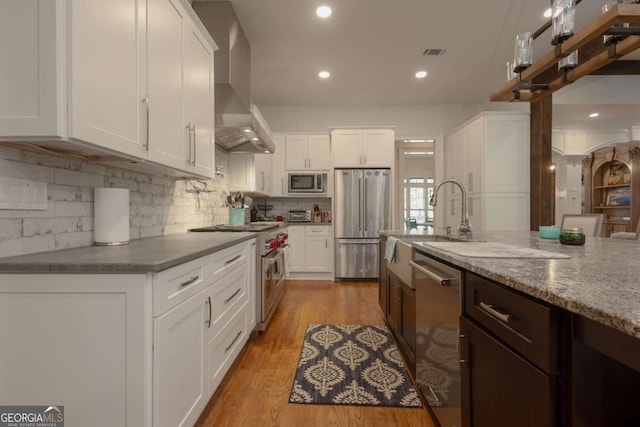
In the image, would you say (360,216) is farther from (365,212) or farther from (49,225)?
(49,225)

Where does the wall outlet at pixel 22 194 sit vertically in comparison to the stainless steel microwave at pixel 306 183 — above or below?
below

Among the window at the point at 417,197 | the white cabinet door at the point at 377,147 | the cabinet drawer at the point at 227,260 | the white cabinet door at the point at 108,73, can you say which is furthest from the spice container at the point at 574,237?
the window at the point at 417,197

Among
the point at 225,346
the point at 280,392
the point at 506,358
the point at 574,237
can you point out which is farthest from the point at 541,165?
the point at 225,346

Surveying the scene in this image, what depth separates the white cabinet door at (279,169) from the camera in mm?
5141

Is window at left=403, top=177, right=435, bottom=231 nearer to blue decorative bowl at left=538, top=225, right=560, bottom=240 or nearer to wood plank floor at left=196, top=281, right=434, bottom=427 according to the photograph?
wood plank floor at left=196, top=281, right=434, bottom=427

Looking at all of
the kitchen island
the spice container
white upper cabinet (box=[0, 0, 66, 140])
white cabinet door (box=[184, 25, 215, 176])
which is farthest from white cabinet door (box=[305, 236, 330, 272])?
white upper cabinet (box=[0, 0, 66, 140])

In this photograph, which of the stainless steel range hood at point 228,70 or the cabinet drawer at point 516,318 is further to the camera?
the stainless steel range hood at point 228,70

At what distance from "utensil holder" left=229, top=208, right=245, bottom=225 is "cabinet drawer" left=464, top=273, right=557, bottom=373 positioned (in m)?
2.86

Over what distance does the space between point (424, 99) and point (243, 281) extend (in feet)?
14.2

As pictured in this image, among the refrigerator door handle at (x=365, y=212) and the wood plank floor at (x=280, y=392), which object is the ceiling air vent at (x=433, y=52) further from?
the wood plank floor at (x=280, y=392)

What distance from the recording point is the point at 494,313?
975 millimetres

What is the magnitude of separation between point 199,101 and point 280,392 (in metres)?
1.99

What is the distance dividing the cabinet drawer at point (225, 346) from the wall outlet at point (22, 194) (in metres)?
1.01

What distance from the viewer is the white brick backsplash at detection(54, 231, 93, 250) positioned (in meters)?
1.47
